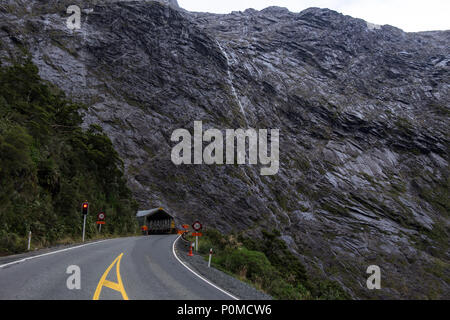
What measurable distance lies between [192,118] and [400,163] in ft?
202

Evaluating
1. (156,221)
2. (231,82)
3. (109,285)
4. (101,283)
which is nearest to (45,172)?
(101,283)

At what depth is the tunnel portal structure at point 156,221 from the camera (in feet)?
137

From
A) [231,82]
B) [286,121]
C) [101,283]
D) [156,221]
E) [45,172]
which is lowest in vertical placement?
[156,221]

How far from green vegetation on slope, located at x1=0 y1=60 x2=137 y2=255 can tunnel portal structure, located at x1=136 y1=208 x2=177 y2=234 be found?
2745mm

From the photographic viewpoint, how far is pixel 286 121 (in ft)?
292

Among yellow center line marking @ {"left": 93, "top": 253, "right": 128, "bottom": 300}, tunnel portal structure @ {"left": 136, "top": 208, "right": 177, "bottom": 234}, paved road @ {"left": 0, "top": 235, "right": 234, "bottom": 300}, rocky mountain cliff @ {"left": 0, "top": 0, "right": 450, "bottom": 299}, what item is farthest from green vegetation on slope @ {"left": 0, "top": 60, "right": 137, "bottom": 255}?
rocky mountain cliff @ {"left": 0, "top": 0, "right": 450, "bottom": 299}

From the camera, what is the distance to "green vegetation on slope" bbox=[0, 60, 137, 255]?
51.8 ft

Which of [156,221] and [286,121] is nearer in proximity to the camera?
[156,221]

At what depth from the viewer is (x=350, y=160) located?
267 feet

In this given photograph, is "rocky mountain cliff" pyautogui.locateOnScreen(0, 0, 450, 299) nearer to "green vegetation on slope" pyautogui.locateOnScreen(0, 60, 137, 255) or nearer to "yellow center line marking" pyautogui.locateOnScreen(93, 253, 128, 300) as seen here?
"green vegetation on slope" pyautogui.locateOnScreen(0, 60, 137, 255)

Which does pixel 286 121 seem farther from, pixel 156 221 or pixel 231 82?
pixel 156 221

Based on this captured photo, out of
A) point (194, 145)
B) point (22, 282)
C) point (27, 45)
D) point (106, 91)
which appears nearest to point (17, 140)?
point (22, 282)

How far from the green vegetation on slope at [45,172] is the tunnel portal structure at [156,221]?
275 cm

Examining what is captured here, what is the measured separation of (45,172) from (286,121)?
76.6 meters
